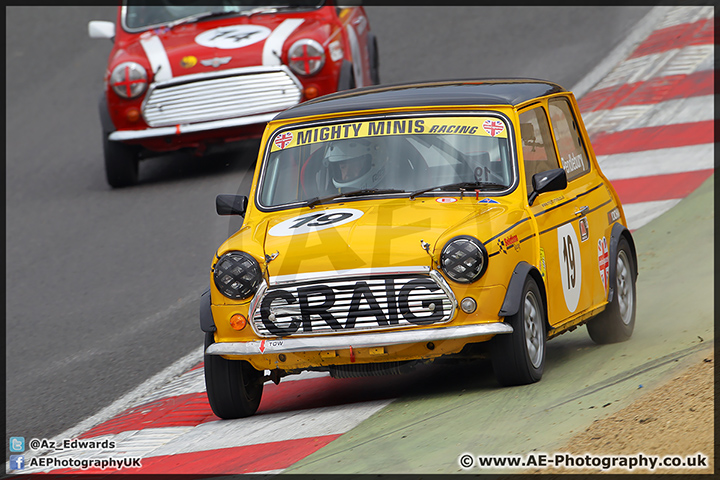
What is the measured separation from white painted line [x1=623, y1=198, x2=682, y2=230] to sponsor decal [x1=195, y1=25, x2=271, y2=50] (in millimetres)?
4321

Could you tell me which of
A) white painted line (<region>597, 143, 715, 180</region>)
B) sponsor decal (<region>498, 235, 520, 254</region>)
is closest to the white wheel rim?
sponsor decal (<region>498, 235, 520, 254</region>)

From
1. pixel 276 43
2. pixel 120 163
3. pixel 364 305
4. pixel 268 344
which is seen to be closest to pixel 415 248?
pixel 364 305

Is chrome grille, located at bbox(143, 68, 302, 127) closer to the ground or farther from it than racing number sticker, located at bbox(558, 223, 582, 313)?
closer to the ground

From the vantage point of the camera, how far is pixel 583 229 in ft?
21.8

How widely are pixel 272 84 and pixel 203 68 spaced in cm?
74

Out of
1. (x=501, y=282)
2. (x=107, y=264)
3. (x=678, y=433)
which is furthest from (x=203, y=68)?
(x=678, y=433)

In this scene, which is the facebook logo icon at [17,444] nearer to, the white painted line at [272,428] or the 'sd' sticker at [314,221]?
the white painted line at [272,428]

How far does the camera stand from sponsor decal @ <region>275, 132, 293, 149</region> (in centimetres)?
669

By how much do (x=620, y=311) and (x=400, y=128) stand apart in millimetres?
1799

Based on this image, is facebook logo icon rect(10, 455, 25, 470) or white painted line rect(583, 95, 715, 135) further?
white painted line rect(583, 95, 715, 135)

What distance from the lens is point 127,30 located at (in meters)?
12.7

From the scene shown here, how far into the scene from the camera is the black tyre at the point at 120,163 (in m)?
12.5

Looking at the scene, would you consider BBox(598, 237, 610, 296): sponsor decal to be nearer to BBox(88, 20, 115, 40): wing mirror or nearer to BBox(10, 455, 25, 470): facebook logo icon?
BBox(10, 455, 25, 470): facebook logo icon

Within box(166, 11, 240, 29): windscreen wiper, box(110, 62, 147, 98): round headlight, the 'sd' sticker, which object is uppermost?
the 'sd' sticker
